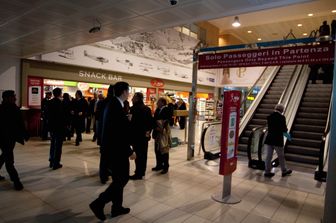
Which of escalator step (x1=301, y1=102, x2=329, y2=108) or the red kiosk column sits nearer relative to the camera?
the red kiosk column

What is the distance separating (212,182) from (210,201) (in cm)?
92

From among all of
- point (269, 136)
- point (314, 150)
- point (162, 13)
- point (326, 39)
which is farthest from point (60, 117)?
point (314, 150)

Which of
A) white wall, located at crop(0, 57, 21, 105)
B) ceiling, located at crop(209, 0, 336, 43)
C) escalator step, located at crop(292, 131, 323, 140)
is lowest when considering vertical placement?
escalator step, located at crop(292, 131, 323, 140)

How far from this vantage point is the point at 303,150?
6.28 meters

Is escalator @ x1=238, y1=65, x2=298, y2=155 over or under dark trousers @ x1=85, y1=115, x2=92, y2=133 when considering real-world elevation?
over

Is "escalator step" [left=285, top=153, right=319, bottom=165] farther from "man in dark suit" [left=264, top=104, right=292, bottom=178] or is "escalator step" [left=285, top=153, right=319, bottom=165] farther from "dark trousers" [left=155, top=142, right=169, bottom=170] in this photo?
"dark trousers" [left=155, top=142, right=169, bottom=170]

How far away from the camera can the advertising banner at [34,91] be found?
28.1ft

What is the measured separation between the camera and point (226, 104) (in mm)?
3639

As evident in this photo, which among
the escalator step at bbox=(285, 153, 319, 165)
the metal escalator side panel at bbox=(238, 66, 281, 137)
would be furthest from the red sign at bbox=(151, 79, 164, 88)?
the escalator step at bbox=(285, 153, 319, 165)

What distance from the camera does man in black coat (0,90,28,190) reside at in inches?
143

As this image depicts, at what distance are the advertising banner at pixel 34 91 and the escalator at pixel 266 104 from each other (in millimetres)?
7181

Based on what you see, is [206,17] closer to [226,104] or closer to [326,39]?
[226,104]

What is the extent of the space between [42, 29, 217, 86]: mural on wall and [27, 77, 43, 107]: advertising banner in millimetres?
943

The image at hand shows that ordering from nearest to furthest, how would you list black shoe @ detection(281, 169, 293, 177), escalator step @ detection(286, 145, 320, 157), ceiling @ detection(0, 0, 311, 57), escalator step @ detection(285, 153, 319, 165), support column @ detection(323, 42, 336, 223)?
support column @ detection(323, 42, 336, 223) → ceiling @ detection(0, 0, 311, 57) → black shoe @ detection(281, 169, 293, 177) → escalator step @ detection(285, 153, 319, 165) → escalator step @ detection(286, 145, 320, 157)
